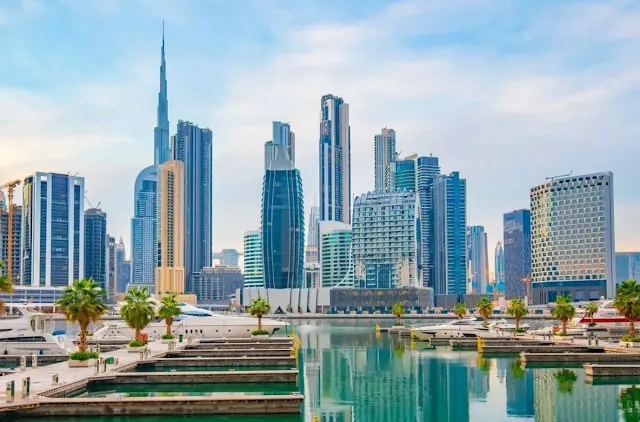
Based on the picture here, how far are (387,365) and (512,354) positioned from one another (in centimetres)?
1569

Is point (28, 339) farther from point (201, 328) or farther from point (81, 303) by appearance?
point (201, 328)

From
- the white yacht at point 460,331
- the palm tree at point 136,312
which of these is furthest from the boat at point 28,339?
the white yacht at point 460,331

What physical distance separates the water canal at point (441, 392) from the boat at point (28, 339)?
2580cm

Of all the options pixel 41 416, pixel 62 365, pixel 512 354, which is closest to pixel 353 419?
pixel 41 416

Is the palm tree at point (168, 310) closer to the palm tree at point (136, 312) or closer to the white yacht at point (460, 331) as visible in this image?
the palm tree at point (136, 312)

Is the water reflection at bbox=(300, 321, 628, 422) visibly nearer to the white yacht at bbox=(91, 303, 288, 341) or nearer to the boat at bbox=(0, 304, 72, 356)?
the boat at bbox=(0, 304, 72, 356)

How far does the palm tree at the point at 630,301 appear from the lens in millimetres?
88188

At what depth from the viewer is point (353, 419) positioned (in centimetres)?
5128

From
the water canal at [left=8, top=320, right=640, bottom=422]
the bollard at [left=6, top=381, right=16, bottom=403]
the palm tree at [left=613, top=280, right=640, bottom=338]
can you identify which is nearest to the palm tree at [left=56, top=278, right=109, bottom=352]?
the water canal at [left=8, top=320, right=640, bottom=422]

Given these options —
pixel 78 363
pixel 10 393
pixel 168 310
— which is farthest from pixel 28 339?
pixel 10 393

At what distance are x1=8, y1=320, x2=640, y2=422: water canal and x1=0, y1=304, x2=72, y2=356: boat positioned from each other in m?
25.8

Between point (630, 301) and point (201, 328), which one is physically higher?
point (630, 301)

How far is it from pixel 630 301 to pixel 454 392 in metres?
34.3

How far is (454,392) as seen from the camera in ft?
209
